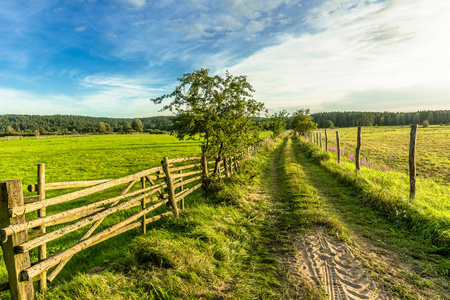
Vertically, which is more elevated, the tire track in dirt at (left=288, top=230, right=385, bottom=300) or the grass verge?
the grass verge

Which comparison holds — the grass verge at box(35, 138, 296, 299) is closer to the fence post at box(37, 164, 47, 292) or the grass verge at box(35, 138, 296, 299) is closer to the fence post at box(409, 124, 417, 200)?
the fence post at box(37, 164, 47, 292)

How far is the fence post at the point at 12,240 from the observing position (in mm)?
2859

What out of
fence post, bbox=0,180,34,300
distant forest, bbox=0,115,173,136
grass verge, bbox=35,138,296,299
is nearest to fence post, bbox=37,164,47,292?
grass verge, bbox=35,138,296,299

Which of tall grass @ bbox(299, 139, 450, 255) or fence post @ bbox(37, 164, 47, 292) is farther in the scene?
tall grass @ bbox(299, 139, 450, 255)

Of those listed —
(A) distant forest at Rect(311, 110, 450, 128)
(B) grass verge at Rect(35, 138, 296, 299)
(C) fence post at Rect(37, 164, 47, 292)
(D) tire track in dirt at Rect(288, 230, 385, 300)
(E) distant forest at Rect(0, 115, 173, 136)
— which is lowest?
(D) tire track in dirt at Rect(288, 230, 385, 300)

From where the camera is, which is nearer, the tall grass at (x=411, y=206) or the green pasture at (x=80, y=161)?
the tall grass at (x=411, y=206)

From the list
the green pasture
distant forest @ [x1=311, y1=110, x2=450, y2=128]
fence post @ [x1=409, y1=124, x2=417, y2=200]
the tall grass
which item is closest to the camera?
the tall grass

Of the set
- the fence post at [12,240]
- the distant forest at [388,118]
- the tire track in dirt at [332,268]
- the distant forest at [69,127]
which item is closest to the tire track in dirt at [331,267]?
the tire track in dirt at [332,268]

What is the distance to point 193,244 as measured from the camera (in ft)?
14.8

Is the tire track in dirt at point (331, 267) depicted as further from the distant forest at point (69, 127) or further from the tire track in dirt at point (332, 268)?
the distant forest at point (69, 127)

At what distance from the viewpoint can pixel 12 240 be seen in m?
2.87

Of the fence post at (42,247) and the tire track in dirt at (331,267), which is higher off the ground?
the fence post at (42,247)

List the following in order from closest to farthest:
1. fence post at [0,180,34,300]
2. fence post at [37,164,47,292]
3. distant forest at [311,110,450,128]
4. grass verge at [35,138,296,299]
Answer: fence post at [0,180,34,300], grass verge at [35,138,296,299], fence post at [37,164,47,292], distant forest at [311,110,450,128]

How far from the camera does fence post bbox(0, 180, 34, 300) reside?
9.38 ft
